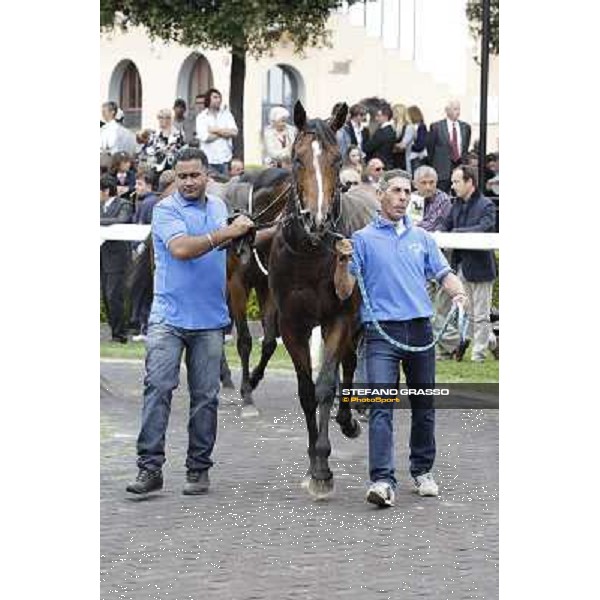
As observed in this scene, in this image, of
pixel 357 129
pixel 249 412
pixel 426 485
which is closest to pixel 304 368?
pixel 426 485

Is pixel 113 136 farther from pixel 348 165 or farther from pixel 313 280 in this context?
pixel 313 280

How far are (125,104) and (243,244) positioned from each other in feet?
103

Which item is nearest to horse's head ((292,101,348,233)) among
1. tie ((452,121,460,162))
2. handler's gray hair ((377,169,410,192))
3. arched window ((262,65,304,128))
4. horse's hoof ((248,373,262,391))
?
handler's gray hair ((377,169,410,192))

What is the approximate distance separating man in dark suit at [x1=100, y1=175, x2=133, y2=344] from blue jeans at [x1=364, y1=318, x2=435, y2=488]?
28.1 ft

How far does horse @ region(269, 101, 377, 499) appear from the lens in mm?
9758

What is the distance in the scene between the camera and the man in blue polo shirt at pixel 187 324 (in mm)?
10148

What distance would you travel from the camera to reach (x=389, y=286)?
988 centimetres

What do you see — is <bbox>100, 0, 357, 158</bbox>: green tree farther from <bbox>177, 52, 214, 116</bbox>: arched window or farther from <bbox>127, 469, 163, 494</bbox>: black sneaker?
<bbox>127, 469, 163, 494</bbox>: black sneaker

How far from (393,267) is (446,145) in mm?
10317

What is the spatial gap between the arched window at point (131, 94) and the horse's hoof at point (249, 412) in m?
27.0

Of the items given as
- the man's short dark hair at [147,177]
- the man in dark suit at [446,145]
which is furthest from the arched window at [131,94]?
the man's short dark hair at [147,177]

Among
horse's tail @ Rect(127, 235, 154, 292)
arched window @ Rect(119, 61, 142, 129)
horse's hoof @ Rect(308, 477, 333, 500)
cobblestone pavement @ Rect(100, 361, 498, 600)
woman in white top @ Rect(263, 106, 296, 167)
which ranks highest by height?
arched window @ Rect(119, 61, 142, 129)

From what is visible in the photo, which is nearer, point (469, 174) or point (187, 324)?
point (187, 324)

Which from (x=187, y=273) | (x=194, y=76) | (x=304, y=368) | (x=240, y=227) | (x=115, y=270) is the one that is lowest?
(x=304, y=368)
